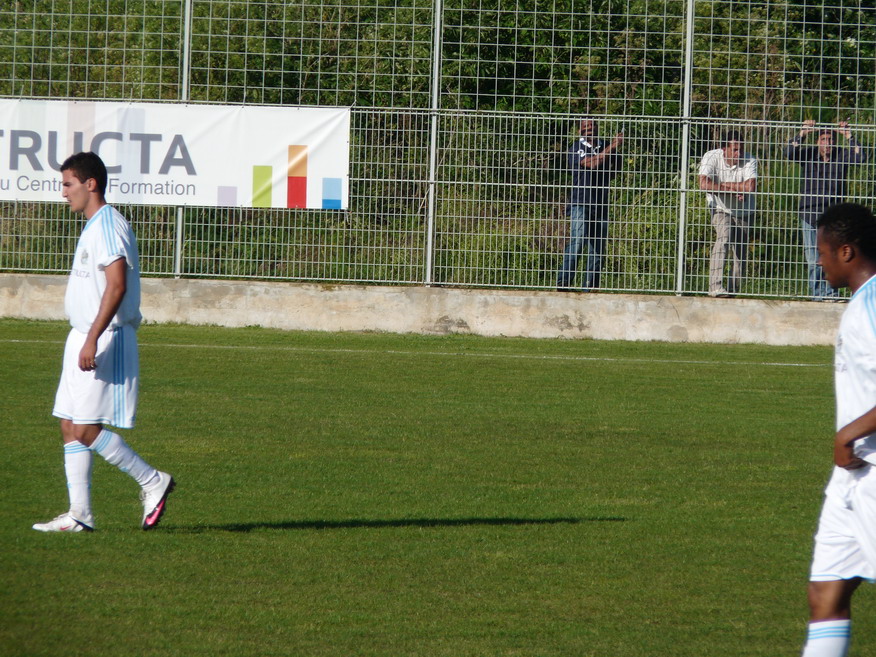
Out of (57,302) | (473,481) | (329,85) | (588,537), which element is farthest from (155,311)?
(588,537)

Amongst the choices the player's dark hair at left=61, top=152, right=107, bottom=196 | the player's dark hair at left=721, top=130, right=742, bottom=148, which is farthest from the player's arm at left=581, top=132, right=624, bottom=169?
the player's dark hair at left=61, top=152, right=107, bottom=196

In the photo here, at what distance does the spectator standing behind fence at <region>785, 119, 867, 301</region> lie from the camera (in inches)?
728

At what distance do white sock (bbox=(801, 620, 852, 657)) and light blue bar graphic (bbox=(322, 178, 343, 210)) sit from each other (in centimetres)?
1447

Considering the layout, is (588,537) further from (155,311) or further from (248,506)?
(155,311)

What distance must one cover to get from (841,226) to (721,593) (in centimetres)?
219

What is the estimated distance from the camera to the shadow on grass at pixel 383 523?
7.27 meters

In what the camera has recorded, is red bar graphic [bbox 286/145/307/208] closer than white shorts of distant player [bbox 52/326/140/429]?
No

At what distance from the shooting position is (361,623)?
559 centimetres

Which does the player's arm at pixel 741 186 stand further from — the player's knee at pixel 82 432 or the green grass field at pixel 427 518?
the player's knee at pixel 82 432

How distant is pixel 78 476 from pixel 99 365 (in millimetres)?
588

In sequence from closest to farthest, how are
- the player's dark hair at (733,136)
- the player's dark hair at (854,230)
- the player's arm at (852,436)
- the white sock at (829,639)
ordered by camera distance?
the player's arm at (852,436), the white sock at (829,639), the player's dark hair at (854,230), the player's dark hair at (733,136)

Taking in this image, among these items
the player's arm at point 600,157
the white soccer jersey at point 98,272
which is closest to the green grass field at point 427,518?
the white soccer jersey at point 98,272

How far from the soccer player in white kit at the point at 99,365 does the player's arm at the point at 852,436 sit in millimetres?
3694

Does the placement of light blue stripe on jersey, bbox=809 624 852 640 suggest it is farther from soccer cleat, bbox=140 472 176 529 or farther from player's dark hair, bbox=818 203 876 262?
soccer cleat, bbox=140 472 176 529
